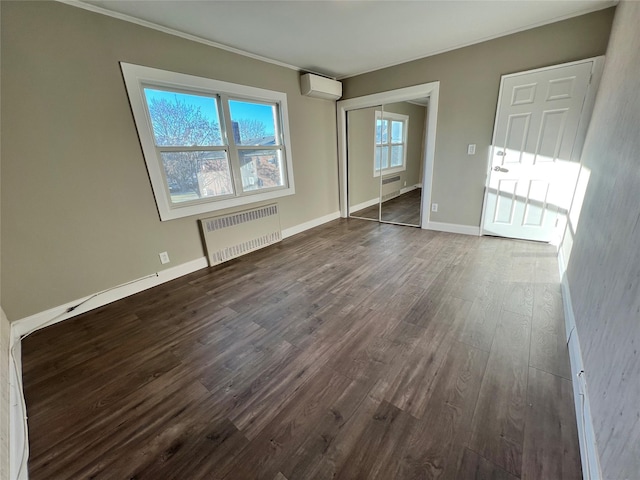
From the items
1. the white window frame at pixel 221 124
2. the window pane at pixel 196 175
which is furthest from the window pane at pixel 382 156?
the window pane at pixel 196 175

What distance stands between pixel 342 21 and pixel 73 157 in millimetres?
2720

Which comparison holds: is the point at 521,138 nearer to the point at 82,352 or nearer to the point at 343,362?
the point at 343,362

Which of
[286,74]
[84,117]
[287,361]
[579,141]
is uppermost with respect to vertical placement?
[286,74]

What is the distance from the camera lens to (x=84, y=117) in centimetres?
209

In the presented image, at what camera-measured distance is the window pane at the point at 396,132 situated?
227 inches

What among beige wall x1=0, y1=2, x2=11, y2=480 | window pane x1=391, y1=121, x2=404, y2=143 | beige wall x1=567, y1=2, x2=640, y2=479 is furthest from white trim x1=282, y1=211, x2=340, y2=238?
beige wall x1=567, y1=2, x2=640, y2=479

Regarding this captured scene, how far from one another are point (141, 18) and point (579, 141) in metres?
4.56

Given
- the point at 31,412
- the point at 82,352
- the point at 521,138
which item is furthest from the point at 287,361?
the point at 521,138

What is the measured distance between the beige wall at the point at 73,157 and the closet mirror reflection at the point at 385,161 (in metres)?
3.02

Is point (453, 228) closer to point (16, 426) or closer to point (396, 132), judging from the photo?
point (396, 132)

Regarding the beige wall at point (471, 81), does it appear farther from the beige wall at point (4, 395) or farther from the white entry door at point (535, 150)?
the beige wall at point (4, 395)

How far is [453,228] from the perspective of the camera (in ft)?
12.6

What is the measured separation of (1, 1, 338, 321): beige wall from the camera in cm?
183

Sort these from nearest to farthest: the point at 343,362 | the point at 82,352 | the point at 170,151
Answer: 1. the point at 343,362
2. the point at 82,352
3. the point at 170,151
